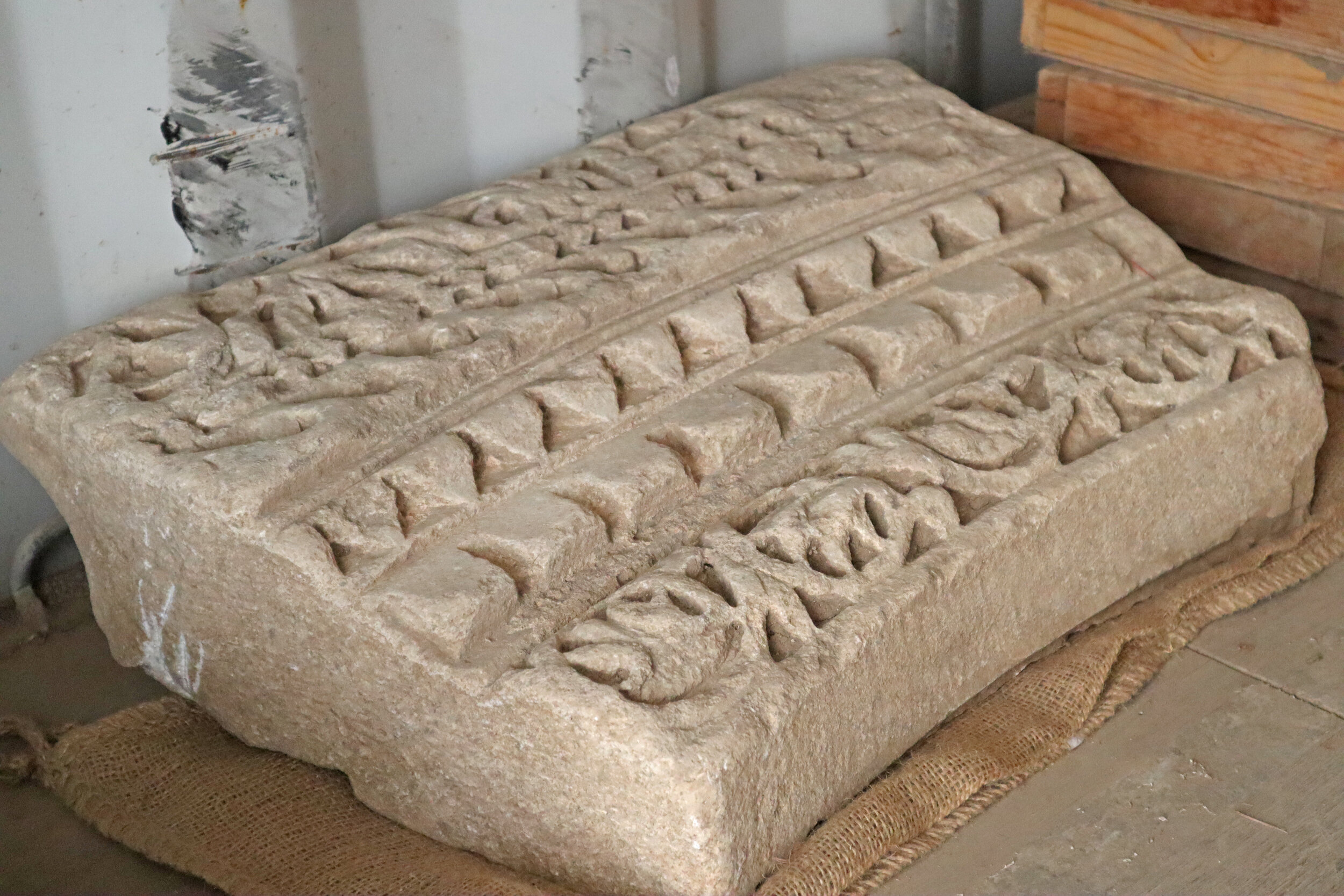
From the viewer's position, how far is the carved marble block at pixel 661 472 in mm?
1911

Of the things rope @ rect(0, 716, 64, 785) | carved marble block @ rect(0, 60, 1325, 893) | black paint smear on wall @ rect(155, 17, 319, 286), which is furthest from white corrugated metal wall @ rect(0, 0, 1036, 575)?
rope @ rect(0, 716, 64, 785)

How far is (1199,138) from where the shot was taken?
304 centimetres

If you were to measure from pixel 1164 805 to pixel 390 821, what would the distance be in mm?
1141

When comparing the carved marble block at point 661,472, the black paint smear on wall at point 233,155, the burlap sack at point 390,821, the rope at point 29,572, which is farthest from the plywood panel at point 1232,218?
the rope at point 29,572

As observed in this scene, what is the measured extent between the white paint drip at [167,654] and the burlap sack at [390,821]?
4 centimetres

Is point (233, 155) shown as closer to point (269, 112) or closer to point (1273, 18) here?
point (269, 112)

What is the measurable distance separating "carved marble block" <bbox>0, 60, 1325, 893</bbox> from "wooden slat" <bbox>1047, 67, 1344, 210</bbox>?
1.05 feet

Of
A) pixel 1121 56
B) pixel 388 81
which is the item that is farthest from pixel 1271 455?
pixel 388 81

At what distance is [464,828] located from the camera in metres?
2.04

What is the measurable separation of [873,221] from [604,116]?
0.75 meters

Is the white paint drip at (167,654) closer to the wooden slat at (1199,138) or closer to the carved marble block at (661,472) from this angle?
the carved marble block at (661,472)

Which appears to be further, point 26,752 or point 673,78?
point 673,78

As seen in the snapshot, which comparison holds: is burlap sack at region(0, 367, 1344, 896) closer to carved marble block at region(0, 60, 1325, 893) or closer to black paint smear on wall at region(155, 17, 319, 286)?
carved marble block at region(0, 60, 1325, 893)

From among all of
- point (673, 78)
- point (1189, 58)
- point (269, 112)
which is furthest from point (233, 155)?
point (1189, 58)
